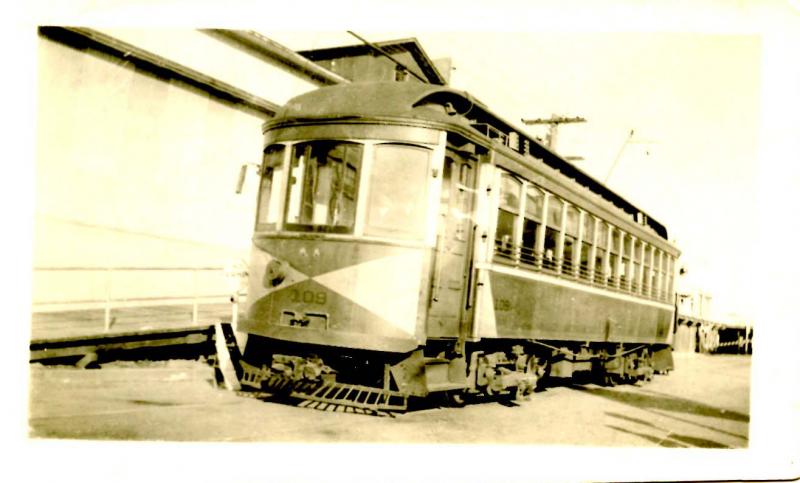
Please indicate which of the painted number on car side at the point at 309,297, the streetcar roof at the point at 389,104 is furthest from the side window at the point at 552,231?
the painted number on car side at the point at 309,297

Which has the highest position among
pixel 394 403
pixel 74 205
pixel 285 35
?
pixel 285 35

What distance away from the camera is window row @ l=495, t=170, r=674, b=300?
5.68m

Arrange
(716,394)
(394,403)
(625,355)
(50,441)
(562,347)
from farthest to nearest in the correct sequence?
(625,355)
(562,347)
(716,394)
(394,403)
(50,441)

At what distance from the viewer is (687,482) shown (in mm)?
5031

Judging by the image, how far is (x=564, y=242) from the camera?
21.6 ft

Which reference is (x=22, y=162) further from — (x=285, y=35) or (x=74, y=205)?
(x=285, y=35)

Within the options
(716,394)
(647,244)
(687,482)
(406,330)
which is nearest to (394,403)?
(406,330)

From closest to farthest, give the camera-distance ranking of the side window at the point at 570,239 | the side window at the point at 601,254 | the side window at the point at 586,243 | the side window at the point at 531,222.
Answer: the side window at the point at 531,222, the side window at the point at 570,239, the side window at the point at 586,243, the side window at the point at 601,254

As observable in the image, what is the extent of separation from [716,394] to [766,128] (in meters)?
2.26

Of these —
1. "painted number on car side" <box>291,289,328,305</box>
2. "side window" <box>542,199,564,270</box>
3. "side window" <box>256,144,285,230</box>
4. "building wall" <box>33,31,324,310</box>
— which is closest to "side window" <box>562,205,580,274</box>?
"side window" <box>542,199,564,270</box>

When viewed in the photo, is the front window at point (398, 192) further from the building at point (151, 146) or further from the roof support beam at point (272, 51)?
the roof support beam at point (272, 51)

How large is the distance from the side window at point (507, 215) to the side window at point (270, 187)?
1.85m

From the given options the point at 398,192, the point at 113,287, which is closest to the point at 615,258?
the point at 398,192

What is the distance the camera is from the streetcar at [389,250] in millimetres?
4750
